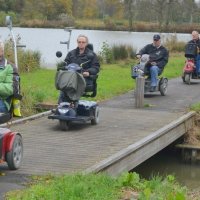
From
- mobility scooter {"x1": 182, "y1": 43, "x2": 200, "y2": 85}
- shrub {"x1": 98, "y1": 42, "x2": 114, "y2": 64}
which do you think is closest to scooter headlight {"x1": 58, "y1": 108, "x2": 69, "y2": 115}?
mobility scooter {"x1": 182, "y1": 43, "x2": 200, "y2": 85}

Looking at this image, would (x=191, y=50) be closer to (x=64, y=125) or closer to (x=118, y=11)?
(x=64, y=125)

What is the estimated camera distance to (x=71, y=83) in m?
10.5

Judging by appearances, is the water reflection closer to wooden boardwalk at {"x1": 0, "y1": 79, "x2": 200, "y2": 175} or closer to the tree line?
wooden boardwalk at {"x1": 0, "y1": 79, "x2": 200, "y2": 175}

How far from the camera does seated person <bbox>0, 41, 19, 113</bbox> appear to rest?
7914 millimetres

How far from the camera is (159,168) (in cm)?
1158

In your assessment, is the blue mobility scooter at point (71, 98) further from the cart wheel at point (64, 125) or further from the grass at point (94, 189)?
the grass at point (94, 189)

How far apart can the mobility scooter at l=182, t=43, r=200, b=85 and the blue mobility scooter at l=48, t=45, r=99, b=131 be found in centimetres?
789

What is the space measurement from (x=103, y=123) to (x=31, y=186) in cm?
454

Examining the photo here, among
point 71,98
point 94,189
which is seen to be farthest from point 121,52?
point 94,189

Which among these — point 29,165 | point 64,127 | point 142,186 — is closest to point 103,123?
point 64,127

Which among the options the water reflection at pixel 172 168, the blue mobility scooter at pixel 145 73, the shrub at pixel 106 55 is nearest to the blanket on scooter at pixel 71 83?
the water reflection at pixel 172 168

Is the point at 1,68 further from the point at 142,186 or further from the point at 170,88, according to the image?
the point at 170,88

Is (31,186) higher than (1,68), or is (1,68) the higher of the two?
(1,68)

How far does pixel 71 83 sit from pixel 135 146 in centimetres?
176
